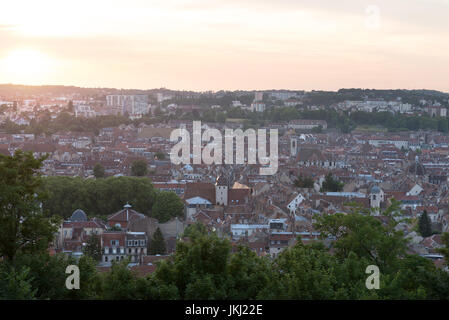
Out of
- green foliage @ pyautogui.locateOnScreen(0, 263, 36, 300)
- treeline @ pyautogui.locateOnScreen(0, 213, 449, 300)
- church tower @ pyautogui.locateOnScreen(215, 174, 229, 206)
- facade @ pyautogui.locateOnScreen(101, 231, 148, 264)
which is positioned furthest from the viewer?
church tower @ pyautogui.locateOnScreen(215, 174, 229, 206)

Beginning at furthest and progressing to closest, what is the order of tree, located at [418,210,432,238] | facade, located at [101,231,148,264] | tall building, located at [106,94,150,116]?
1. tall building, located at [106,94,150,116]
2. tree, located at [418,210,432,238]
3. facade, located at [101,231,148,264]

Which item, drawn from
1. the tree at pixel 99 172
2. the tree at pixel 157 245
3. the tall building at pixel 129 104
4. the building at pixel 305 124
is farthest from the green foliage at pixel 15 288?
the tall building at pixel 129 104

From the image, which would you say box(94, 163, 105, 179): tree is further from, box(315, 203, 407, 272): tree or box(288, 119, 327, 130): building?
box(288, 119, 327, 130): building

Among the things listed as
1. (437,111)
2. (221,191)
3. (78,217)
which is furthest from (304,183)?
(437,111)

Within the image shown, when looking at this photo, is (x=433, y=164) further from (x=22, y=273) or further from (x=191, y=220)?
(x=22, y=273)

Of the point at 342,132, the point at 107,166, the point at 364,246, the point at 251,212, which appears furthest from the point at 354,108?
the point at 364,246

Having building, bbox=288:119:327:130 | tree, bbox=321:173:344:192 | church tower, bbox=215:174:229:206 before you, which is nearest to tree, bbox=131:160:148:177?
tree, bbox=321:173:344:192

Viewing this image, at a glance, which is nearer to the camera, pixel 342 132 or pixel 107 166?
pixel 107 166

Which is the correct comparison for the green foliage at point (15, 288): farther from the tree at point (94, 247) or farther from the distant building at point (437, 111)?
the distant building at point (437, 111)
